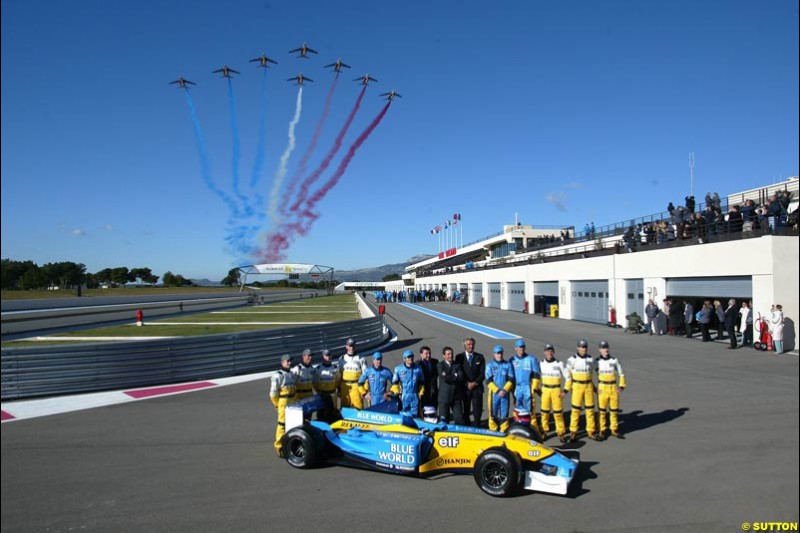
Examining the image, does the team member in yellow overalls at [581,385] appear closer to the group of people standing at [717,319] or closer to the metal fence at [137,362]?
the metal fence at [137,362]

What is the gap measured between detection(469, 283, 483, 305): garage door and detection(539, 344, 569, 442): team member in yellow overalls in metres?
51.5

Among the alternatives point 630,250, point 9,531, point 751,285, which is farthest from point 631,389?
point 630,250

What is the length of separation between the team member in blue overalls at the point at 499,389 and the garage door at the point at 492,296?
4447 cm

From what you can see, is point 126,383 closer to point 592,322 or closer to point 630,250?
point 630,250

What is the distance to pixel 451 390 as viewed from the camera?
9.91 meters

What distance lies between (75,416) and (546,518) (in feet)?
30.9

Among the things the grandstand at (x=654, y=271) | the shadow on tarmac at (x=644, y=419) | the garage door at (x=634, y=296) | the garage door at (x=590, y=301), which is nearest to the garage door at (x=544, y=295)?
the grandstand at (x=654, y=271)

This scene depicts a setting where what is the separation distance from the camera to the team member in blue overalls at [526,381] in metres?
9.45

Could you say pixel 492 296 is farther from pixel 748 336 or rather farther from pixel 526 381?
pixel 526 381

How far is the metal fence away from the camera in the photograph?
12.4 meters

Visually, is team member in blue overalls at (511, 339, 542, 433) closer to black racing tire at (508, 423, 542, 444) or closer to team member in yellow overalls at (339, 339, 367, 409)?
black racing tire at (508, 423, 542, 444)

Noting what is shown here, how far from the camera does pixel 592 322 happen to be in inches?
1280

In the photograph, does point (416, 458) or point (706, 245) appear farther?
point (706, 245)

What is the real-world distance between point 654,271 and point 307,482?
22415mm
